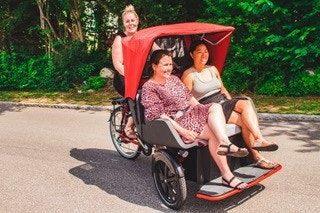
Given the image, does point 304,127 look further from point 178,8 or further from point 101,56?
point 101,56

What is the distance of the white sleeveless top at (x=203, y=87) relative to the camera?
515 cm

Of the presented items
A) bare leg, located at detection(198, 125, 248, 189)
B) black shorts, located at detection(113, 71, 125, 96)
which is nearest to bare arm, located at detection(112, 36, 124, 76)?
black shorts, located at detection(113, 71, 125, 96)

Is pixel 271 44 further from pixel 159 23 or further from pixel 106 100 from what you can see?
pixel 106 100

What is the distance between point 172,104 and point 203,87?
0.63 metres

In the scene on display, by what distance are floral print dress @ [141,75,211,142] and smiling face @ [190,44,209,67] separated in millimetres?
458

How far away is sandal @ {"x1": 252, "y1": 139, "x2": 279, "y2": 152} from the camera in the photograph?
4199 mm

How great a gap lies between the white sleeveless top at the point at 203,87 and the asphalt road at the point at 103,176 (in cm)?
116

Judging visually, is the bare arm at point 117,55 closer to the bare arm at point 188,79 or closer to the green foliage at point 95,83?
the bare arm at point 188,79

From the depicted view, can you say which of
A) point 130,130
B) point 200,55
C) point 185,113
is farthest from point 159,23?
point 185,113

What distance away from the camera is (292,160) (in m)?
5.71

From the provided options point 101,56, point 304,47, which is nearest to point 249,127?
point 304,47

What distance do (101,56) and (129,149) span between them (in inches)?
397

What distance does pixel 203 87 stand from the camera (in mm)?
5164

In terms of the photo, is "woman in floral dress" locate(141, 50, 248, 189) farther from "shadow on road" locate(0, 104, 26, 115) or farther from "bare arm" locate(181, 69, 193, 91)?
"shadow on road" locate(0, 104, 26, 115)
